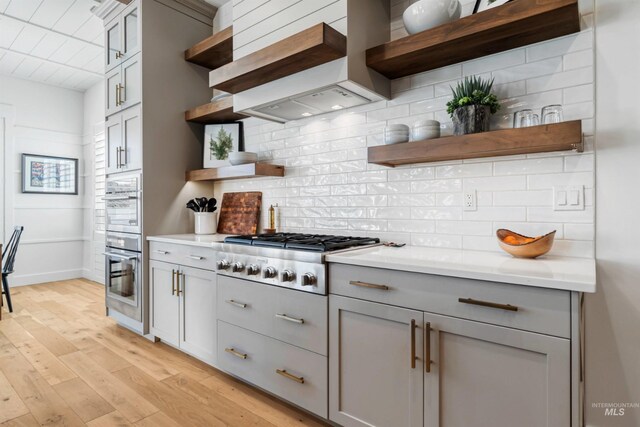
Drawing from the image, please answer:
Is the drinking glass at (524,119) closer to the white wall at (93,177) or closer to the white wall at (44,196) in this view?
the white wall at (93,177)

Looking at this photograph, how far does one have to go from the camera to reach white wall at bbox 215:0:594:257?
1.67m

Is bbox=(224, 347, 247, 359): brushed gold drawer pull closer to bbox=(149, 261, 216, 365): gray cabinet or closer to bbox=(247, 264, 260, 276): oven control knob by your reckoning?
bbox=(149, 261, 216, 365): gray cabinet

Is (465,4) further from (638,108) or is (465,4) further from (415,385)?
(415,385)

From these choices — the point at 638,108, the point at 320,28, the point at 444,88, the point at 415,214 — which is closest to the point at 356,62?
the point at 320,28

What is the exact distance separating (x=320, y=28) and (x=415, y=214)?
1.17 metres

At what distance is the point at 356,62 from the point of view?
1986mm

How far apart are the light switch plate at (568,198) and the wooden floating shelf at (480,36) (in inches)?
28.8

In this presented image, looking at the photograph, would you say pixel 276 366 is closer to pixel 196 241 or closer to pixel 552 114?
pixel 196 241

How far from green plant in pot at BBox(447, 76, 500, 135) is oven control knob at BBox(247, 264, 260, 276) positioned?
132 cm

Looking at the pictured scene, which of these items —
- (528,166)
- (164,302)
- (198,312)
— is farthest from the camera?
(164,302)

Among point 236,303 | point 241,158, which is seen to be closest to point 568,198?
point 236,303

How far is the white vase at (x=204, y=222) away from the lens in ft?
10.4

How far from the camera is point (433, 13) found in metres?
1.82

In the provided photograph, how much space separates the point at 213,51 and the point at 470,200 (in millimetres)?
2552
